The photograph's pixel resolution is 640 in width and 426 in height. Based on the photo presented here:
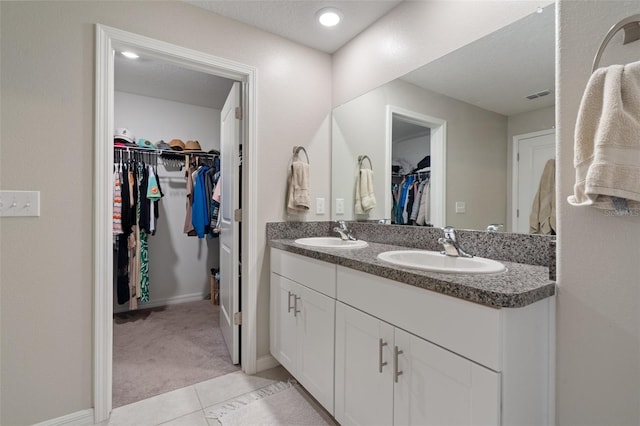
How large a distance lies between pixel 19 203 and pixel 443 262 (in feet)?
6.47

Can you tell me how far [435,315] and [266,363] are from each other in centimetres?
149

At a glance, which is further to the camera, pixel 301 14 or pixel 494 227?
pixel 301 14

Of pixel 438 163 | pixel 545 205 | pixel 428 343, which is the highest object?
pixel 438 163

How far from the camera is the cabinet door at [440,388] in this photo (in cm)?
81

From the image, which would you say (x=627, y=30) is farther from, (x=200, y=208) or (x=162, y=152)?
(x=162, y=152)

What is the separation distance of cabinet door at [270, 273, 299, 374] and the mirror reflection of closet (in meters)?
0.80

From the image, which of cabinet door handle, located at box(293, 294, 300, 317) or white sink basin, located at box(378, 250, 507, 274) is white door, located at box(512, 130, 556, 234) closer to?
white sink basin, located at box(378, 250, 507, 274)

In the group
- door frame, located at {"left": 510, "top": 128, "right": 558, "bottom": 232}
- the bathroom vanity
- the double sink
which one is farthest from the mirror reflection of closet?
the bathroom vanity

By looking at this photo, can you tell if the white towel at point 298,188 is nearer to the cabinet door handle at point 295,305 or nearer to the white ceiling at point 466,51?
the cabinet door handle at point 295,305

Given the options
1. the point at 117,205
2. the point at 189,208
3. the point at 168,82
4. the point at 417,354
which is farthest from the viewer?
the point at 189,208

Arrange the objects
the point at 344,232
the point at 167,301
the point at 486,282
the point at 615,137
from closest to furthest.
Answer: the point at 615,137 < the point at 486,282 < the point at 344,232 < the point at 167,301

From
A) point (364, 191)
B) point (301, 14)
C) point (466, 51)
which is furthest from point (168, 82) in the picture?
point (466, 51)

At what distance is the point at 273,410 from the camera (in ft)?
5.18

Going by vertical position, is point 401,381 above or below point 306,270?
below
